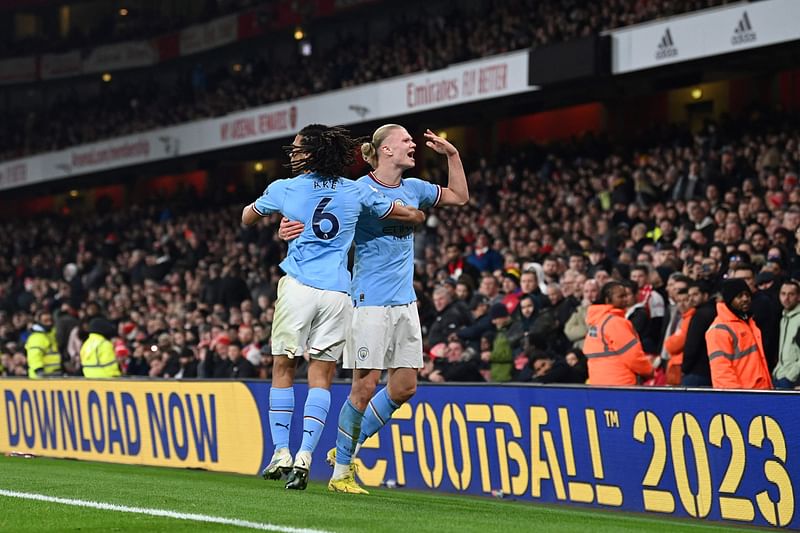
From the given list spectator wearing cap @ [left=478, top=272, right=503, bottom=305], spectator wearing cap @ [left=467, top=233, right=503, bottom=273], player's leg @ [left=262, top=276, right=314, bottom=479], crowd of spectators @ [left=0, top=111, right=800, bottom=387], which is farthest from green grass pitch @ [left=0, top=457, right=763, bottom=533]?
spectator wearing cap @ [left=467, top=233, right=503, bottom=273]

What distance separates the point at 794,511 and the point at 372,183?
10.4 ft

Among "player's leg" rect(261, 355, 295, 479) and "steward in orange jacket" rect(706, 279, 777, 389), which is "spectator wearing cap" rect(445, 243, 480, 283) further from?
"player's leg" rect(261, 355, 295, 479)

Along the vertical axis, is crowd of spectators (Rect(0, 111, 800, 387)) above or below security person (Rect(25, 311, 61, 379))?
above

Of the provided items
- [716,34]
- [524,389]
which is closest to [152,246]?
[716,34]

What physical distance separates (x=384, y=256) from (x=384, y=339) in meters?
0.51

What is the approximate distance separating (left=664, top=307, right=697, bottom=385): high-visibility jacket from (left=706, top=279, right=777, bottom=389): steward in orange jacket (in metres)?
1.04

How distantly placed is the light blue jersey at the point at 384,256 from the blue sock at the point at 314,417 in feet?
2.33

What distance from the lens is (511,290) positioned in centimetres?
1464

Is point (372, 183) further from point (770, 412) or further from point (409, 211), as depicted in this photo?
point (770, 412)

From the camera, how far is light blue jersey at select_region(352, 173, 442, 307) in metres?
8.34

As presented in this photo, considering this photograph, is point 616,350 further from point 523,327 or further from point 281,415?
point 281,415

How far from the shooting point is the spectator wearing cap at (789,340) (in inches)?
420

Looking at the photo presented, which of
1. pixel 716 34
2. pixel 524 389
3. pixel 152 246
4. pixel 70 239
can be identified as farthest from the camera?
pixel 70 239

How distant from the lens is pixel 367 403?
8445 mm
